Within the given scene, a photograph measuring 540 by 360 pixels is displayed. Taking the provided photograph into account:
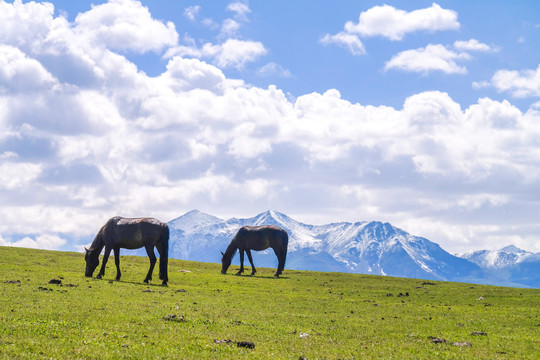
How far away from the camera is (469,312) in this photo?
34875 millimetres

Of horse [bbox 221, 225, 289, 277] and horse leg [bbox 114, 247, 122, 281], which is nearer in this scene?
horse leg [bbox 114, 247, 122, 281]

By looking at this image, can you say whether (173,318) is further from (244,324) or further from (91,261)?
(91,261)

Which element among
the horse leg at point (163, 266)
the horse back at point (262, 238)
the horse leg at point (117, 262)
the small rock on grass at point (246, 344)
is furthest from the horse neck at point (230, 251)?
the small rock on grass at point (246, 344)

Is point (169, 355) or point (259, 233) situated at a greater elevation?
point (259, 233)

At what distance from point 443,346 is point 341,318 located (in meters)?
8.47

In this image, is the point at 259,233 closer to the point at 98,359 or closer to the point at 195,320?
the point at 195,320

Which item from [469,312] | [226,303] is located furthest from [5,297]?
[469,312]

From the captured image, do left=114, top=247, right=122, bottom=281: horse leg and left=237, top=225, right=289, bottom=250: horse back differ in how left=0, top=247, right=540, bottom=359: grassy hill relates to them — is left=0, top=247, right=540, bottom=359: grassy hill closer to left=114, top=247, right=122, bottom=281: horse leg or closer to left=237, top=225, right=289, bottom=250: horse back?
left=114, top=247, right=122, bottom=281: horse leg

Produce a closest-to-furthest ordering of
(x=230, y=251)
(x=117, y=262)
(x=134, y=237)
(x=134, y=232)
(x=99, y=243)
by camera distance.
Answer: (x=134, y=237), (x=134, y=232), (x=117, y=262), (x=99, y=243), (x=230, y=251)

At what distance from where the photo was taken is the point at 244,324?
969 inches

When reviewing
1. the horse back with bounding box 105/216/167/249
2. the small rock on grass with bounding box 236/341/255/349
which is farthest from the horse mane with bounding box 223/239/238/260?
the small rock on grass with bounding box 236/341/255/349

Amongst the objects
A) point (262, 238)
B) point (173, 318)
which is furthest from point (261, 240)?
point (173, 318)

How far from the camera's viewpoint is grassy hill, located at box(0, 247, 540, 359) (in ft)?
59.4

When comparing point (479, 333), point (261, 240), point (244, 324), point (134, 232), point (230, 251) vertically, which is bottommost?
point (244, 324)
